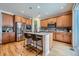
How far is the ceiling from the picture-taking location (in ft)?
5.15

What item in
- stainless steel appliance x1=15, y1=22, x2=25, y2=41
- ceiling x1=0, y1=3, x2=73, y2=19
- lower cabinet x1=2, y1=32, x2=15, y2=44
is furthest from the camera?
stainless steel appliance x1=15, y1=22, x2=25, y2=41

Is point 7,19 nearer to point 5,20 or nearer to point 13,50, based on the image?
point 5,20

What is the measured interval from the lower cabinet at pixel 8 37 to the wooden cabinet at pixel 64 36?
3.52 ft

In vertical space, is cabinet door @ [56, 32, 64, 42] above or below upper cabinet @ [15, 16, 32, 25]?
below

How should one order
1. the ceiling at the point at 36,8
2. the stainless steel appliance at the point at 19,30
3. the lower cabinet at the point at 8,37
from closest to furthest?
the ceiling at the point at 36,8 → the lower cabinet at the point at 8,37 → the stainless steel appliance at the point at 19,30

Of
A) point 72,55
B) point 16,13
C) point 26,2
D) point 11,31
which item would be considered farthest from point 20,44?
point 72,55

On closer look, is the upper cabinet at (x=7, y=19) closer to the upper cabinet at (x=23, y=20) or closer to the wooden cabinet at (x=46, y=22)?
the upper cabinet at (x=23, y=20)

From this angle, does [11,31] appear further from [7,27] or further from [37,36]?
[37,36]

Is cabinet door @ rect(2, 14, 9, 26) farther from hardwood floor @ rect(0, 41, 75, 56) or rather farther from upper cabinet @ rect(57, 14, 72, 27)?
upper cabinet @ rect(57, 14, 72, 27)

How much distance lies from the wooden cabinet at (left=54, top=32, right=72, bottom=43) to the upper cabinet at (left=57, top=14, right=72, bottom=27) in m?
0.21

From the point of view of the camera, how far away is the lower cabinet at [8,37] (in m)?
1.68

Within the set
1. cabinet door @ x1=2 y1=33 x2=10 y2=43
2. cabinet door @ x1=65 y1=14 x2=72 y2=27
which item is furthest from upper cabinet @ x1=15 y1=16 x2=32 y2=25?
cabinet door @ x1=65 y1=14 x2=72 y2=27

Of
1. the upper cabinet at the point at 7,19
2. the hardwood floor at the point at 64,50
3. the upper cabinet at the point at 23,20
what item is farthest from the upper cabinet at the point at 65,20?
the upper cabinet at the point at 7,19

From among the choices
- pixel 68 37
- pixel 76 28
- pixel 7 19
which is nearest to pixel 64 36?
pixel 68 37
